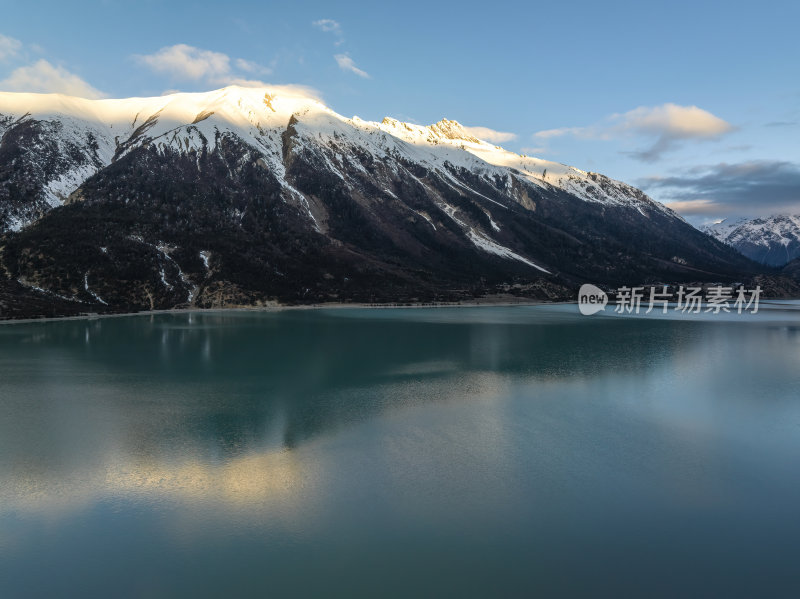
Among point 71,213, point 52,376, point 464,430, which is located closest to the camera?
point 464,430

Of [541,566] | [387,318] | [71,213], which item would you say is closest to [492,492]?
[541,566]

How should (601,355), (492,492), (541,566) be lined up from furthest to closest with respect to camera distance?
(601,355), (492,492), (541,566)

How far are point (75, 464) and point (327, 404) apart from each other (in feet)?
62.4

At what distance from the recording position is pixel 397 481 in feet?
89.5

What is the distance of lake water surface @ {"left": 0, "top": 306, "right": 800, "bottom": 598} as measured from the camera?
62.8 ft

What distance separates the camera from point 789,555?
67.0ft

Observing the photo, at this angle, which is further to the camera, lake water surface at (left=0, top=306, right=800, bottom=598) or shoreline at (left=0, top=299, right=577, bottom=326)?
shoreline at (left=0, top=299, right=577, bottom=326)

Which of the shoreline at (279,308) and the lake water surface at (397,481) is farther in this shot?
the shoreline at (279,308)

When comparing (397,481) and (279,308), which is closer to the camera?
(397,481)

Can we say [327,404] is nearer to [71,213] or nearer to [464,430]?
[464,430]

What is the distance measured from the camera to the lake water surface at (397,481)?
62.8ft

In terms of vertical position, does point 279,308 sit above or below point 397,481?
above

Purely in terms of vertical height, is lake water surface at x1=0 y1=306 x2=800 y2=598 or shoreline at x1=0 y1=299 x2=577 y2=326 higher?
shoreline at x1=0 y1=299 x2=577 y2=326

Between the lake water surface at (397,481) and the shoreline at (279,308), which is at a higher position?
the shoreline at (279,308)
